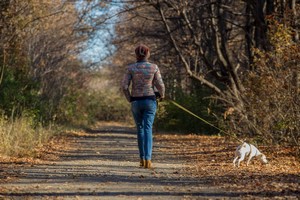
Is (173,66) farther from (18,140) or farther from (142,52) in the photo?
(142,52)

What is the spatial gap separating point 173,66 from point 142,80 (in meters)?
24.2

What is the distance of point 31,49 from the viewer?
2831cm

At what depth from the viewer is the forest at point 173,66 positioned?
1720cm

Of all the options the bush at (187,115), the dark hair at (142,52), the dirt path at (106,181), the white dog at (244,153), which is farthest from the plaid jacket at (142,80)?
the bush at (187,115)

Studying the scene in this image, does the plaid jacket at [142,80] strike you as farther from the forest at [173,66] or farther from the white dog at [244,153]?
the forest at [173,66]

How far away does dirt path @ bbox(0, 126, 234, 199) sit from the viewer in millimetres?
9648

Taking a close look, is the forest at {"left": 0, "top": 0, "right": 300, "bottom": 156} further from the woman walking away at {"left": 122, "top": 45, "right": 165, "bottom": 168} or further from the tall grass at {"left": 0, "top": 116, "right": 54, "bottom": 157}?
the woman walking away at {"left": 122, "top": 45, "right": 165, "bottom": 168}

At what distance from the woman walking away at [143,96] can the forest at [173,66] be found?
3.47 meters

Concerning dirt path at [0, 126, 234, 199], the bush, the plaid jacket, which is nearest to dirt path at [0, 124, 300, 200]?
dirt path at [0, 126, 234, 199]

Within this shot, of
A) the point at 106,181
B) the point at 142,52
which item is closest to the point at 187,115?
the point at 142,52

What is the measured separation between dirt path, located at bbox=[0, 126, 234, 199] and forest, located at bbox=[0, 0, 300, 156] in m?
2.64

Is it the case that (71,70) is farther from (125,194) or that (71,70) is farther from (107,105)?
(125,194)

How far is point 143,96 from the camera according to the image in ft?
43.7

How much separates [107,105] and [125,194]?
146 ft
